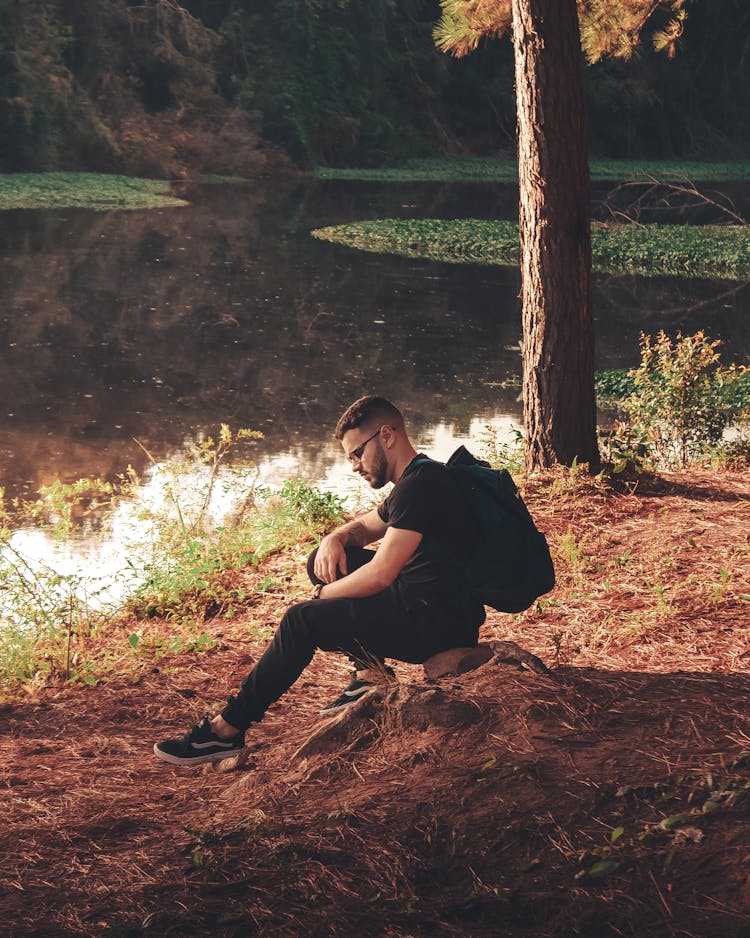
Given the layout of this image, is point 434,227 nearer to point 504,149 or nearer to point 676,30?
point 676,30

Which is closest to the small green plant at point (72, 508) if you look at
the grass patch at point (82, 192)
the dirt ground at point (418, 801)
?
the dirt ground at point (418, 801)

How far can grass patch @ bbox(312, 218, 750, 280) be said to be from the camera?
2306 centimetres

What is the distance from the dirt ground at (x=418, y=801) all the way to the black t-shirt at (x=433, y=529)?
1.05 feet

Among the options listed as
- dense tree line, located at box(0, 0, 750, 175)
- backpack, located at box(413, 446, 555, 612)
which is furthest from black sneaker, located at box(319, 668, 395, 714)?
dense tree line, located at box(0, 0, 750, 175)

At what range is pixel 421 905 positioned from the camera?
292 centimetres

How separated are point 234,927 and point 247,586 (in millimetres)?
3531

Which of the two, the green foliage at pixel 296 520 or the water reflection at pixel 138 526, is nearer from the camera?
the water reflection at pixel 138 526

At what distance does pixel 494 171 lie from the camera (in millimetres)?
45500

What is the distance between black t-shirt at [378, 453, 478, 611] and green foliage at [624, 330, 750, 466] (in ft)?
16.1

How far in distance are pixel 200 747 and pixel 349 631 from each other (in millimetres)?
706

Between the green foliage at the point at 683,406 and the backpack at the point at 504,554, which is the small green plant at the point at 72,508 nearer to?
the backpack at the point at 504,554

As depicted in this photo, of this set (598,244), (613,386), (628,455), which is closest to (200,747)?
(628,455)

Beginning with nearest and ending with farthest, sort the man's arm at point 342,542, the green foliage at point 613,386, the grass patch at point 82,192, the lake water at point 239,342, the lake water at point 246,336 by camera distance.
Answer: the man's arm at point 342,542, the lake water at point 239,342, the lake water at point 246,336, the green foliage at point 613,386, the grass patch at point 82,192

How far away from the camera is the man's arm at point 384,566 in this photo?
377 centimetres
